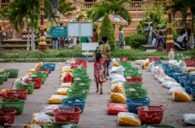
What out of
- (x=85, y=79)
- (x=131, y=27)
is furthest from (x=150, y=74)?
(x=131, y=27)

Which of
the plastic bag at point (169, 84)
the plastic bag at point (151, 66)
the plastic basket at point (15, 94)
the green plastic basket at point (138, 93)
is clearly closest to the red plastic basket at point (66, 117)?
the plastic basket at point (15, 94)

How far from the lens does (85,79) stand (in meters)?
8.76

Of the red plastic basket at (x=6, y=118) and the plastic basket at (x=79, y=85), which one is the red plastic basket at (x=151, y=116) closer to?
the red plastic basket at (x=6, y=118)

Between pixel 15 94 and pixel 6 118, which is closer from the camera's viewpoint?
pixel 6 118

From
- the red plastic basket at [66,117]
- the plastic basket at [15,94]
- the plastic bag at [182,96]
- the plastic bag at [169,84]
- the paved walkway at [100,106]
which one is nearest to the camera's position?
the red plastic basket at [66,117]

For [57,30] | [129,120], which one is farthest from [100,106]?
[57,30]

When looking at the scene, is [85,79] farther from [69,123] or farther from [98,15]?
[98,15]

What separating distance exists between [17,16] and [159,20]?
14.4m

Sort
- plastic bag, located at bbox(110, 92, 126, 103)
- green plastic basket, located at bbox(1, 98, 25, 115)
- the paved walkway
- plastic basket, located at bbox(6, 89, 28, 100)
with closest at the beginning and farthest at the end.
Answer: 1. the paved walkway
2. green plastic basket, located at bbox(1, 98, 25, 115)
3. plastic basket, located at bbox(6, 89, 28, 100)
4. plastic bag, located at bbox(110, 92, 126, 103)

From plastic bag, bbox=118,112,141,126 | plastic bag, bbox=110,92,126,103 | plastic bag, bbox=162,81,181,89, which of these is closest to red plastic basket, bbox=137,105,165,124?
plastic bag, bbox=118,112,141,126

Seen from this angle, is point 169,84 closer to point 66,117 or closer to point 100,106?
point 100,106

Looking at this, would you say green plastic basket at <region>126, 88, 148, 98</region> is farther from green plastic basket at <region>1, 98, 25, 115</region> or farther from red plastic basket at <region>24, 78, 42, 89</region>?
red plastic basket at <region>24, 78, 42, 89</region>

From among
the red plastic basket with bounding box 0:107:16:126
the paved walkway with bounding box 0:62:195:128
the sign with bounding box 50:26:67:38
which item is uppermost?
the sign with bounding box 50:26:67:38

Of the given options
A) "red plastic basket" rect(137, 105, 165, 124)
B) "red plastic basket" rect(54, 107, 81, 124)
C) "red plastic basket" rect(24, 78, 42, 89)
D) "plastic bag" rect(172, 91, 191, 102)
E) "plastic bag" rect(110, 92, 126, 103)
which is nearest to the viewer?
"red plastic basket" rect(54, 107, 81, 124)
